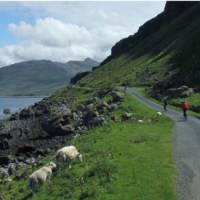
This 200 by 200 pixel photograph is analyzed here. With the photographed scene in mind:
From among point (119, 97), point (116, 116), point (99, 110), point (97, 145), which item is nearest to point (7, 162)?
point (97, 145)

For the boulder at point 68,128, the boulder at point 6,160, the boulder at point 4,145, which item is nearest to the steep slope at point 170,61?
the boulder at point 68,128

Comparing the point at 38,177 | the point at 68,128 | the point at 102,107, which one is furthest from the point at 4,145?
the point at 38,177

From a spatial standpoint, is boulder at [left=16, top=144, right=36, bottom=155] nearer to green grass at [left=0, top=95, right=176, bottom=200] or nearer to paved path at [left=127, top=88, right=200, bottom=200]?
green grass at [left=0, top=95, right=176, bottom=200]

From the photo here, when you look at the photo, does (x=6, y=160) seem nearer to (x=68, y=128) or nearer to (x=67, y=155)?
(x=68, y=128)

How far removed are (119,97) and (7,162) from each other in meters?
39.9

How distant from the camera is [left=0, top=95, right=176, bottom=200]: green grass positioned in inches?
920

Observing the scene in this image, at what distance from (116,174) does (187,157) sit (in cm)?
674

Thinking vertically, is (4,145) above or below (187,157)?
below

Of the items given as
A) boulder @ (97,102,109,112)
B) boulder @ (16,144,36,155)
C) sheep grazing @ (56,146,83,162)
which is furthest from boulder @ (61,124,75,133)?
sheep grazing @ (56,146,83,162)

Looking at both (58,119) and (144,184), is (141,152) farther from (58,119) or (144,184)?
(58,119)

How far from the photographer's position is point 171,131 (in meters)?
43.1

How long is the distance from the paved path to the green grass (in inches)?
22.0

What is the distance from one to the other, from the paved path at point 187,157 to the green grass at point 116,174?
0.56m

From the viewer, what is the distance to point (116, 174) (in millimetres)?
26312
